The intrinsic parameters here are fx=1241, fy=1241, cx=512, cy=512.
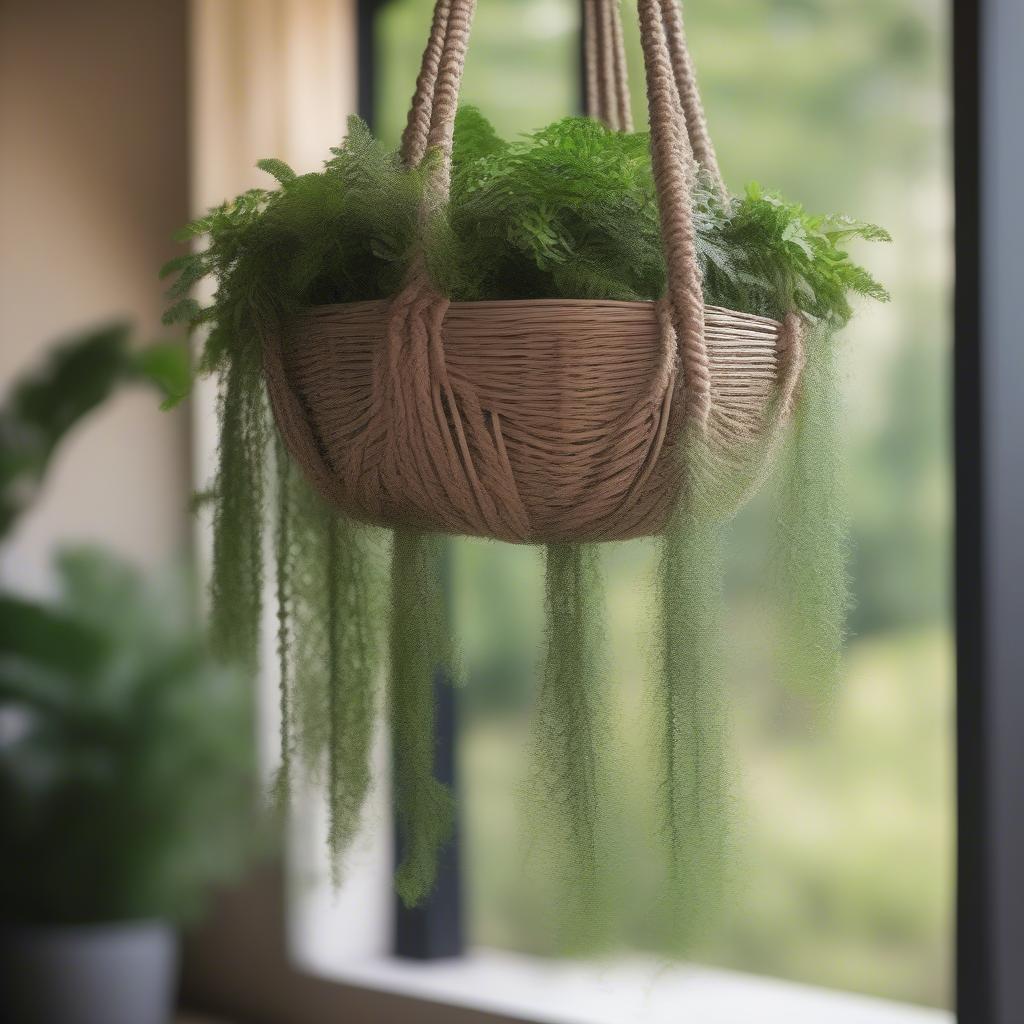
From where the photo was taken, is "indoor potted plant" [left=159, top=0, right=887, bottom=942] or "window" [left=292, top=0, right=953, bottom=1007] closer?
"indoor potted plant" [left=159, top=0, right=887, bottom=942]

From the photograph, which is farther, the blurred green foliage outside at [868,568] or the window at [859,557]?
the blurred green foliage outside at [868,568]

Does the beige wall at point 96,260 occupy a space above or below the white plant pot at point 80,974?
above

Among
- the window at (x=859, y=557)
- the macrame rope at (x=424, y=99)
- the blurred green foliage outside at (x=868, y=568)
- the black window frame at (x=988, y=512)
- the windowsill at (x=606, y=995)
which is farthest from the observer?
the blurred green foliage outside at (x=868, y=568)

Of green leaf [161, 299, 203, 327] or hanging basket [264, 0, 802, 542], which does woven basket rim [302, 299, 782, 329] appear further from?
green leaf [161, 299, 203, 327]

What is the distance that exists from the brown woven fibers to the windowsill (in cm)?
127

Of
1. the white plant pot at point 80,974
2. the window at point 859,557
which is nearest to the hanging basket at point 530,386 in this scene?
the white plant pot at point 80,974

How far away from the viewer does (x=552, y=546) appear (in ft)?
2.94

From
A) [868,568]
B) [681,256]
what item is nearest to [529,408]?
[681,256]

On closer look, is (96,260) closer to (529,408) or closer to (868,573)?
(529,408)

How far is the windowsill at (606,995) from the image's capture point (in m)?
1.99

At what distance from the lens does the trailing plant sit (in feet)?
2.65

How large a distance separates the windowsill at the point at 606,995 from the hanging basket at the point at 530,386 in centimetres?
127

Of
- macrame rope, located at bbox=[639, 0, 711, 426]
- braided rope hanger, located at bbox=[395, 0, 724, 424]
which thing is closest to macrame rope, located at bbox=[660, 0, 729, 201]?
braided rope hanger, located at bbox=[395, 0, 724, 424]

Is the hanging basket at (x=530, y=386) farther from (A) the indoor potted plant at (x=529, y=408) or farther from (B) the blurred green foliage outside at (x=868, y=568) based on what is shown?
(B) the blurred green foliage outside at (x=868, y=568)
